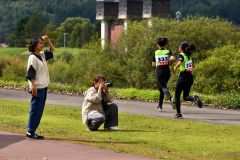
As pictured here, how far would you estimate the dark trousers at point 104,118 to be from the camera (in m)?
14.7

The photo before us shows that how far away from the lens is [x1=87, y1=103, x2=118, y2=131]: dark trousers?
48.1 ft

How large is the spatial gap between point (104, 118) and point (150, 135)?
44.5 inches

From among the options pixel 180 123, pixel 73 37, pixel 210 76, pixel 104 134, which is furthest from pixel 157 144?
pixel 73 37

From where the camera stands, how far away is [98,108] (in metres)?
15.0

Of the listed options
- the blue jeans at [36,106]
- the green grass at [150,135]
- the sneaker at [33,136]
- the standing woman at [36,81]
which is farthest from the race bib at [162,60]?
the sneaker at [33,136]

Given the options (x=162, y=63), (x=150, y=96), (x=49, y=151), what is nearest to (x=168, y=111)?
(x=162, y=63)

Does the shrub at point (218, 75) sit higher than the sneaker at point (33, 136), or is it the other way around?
the sneaker at point (33, 136)

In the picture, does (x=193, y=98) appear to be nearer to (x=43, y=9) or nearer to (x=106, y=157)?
(x=106, y=157)

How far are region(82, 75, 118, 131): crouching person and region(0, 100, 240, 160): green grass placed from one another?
230 mm

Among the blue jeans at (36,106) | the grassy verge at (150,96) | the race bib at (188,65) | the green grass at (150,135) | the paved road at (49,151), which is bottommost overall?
the grassy verge at (150,96)

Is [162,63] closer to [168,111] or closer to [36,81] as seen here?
[168,111]

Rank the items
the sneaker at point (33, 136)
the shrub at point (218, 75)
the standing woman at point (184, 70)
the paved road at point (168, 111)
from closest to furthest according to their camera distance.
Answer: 1. the sneaker at point (33, 136)
2. the standing woman at point (184, 70)
3. the paved road at point (168, 111)
4. the shrub at point (218, 75)

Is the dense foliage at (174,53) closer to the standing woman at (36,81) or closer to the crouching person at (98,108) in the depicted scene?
the crouching person at (98,108)

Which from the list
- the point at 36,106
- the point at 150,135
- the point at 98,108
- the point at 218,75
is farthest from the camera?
the point at 218,75
